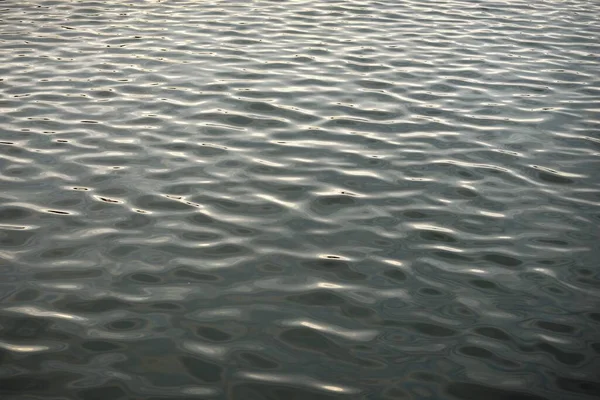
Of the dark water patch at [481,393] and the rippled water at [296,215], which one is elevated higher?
the rippled water at [296,215]

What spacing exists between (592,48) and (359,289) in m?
6.10

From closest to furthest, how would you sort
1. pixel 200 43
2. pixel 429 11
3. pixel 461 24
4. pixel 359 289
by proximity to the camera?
1. pixel 359 289
2. pixel 200 43
3. pixel 461 24
4. pixel 429 11

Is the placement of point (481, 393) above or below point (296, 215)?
below

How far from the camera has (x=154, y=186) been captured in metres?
5.27

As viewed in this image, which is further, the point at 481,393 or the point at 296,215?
the point at 296,215

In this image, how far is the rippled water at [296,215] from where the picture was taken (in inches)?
141

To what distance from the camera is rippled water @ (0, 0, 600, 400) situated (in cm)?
359

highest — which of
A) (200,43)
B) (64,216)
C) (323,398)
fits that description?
(200,43)

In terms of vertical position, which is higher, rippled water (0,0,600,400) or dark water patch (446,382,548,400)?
rippled water (0,0,600,400)

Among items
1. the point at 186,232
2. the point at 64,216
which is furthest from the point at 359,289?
the point at 64,216

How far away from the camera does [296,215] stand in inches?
195

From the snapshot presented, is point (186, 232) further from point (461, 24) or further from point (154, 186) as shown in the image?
point (461, 24)

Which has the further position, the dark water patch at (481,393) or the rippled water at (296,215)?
the rippled water at (296,215)

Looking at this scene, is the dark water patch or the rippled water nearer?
the dark water patch
